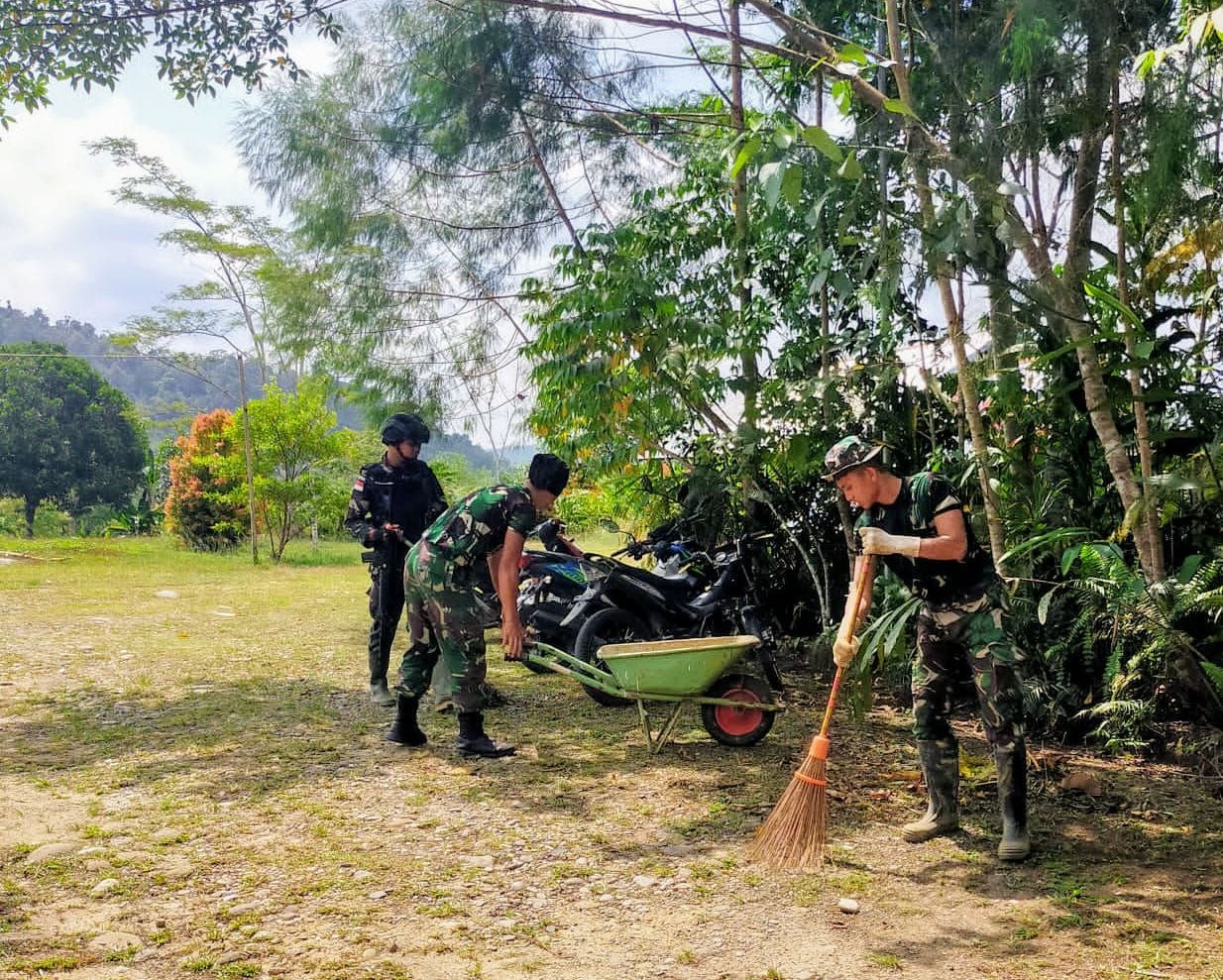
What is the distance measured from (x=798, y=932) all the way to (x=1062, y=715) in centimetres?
256

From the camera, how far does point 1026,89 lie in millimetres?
4613

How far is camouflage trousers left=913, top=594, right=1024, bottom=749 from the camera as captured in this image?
347cm

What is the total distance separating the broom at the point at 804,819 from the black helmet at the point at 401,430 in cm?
292

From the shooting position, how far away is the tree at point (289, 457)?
60.6ft

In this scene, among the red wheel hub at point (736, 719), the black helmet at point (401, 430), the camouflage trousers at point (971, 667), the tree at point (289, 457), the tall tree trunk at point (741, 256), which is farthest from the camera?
the tree at point (289, 457)

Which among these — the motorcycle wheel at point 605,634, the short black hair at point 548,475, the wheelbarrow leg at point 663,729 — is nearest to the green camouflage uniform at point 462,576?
the short black hair at point 548,475

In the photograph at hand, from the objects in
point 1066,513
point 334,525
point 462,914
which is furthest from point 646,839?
point 334,525

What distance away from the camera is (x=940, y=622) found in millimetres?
3590

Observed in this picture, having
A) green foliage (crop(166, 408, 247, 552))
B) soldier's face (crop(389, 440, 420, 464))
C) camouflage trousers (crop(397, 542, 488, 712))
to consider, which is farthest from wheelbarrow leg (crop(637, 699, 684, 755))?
green foliage (crop(166, 408, 247, 552))

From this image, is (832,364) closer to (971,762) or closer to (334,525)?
(971,762)

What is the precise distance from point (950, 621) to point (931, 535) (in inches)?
12.7

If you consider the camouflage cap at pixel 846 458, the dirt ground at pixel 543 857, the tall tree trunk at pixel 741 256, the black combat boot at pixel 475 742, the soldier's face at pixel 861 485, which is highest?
the tall tree trunk at pixel 741 256

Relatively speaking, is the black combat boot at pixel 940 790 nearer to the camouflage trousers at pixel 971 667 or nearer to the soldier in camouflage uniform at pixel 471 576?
the camouflage trousers at pixel 971 667

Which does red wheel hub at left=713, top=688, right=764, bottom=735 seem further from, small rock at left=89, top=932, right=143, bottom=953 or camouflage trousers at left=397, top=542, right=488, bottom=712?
small rock at left=89, top=932, right=143, bottom=953
